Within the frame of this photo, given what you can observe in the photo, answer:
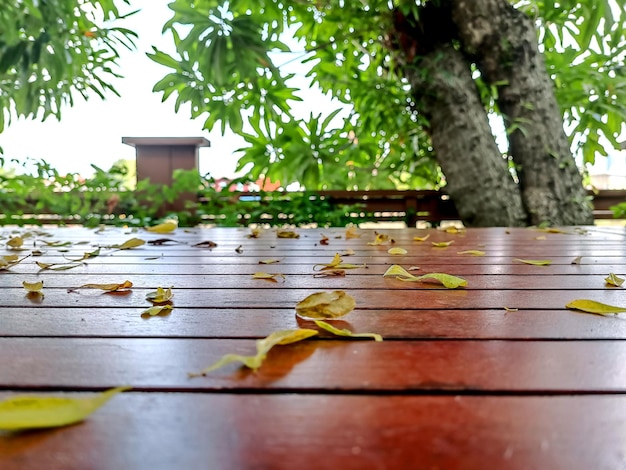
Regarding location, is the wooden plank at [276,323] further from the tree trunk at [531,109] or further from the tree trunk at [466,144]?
the tree trunk at [531,109]

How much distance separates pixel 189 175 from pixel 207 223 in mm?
320

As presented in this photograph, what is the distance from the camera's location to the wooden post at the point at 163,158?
320cm

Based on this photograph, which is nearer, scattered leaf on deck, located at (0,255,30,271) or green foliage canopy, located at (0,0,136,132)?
scattered leaf on deck, located at (0,255,30,271)

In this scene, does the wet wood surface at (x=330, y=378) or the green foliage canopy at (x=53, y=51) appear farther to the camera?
the green foliage canopy at (x=53, y=51)

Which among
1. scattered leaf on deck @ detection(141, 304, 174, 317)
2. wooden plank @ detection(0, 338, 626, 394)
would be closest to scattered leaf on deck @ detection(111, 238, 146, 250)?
scattered leaf on deck @ detection(141, 304, 174, 317)

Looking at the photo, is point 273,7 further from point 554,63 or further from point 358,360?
point 358,360

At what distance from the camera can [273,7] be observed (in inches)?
95.9

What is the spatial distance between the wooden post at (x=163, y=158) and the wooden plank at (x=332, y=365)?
113 inches

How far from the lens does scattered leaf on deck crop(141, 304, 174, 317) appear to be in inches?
21.9

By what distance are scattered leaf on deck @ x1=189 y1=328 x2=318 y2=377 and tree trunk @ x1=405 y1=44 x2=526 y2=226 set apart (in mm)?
2337

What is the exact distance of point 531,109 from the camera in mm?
2596

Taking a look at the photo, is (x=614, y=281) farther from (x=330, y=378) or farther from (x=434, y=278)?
(x=330, y=378)

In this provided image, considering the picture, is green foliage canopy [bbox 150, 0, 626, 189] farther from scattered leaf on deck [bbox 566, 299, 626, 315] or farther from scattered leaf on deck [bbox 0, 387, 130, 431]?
scattered leaf on deck [bbox 0, 387, 130, 431]

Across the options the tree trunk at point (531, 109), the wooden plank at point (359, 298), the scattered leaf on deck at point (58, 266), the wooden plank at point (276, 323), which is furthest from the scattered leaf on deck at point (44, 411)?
the tree trunk at point (531, 109)
